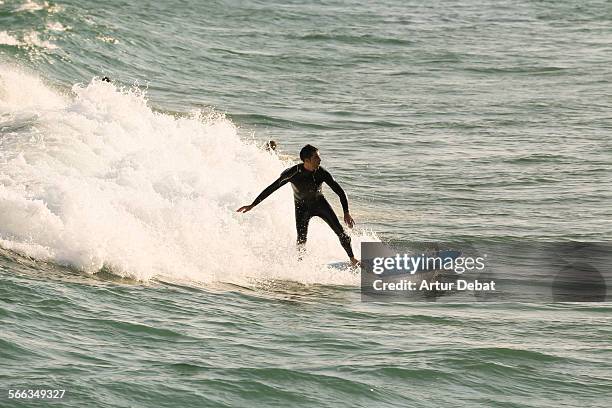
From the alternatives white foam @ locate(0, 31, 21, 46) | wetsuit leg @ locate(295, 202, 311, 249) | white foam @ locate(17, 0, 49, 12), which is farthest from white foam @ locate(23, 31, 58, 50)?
wetsuit leg @ locate(295, 202, 311, 249)

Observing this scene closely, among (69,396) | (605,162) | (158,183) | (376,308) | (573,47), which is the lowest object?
(69,396)

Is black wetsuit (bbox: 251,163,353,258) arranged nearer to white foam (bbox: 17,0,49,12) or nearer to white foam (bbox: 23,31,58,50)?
white foam (bbox: 23,31,58,50)

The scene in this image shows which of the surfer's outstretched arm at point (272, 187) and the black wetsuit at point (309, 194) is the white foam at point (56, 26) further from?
the surfer's outstretched arm at point (272, 187)

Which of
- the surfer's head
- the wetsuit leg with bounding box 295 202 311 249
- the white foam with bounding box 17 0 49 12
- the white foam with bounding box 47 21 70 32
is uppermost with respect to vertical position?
the white foam with bounding box 17 0 49 12

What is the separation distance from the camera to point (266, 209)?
1673 centimetres

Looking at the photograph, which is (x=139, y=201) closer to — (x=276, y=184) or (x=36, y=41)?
(x=276, y=184)

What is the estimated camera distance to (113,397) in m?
9.58

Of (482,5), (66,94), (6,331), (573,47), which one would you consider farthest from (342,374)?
(482,5)

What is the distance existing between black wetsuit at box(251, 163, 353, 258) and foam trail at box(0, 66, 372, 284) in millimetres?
491

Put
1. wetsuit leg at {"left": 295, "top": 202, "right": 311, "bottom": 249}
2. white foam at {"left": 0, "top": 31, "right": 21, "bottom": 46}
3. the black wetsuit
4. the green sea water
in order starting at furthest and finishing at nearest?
white foam at {"left": 0, "top": 31, "right": 21, "bottom": 46} → wetsuit leg at {"left": 295, "top": 202, "right": 311, "bottom": 249} → the black wetsuit → the green sea water

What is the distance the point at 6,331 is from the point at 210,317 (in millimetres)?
2116

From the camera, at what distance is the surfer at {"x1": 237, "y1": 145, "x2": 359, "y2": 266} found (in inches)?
561

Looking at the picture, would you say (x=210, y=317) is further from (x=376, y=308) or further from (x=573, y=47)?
(x=573, y=47)

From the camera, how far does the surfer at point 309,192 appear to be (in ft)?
46.8
